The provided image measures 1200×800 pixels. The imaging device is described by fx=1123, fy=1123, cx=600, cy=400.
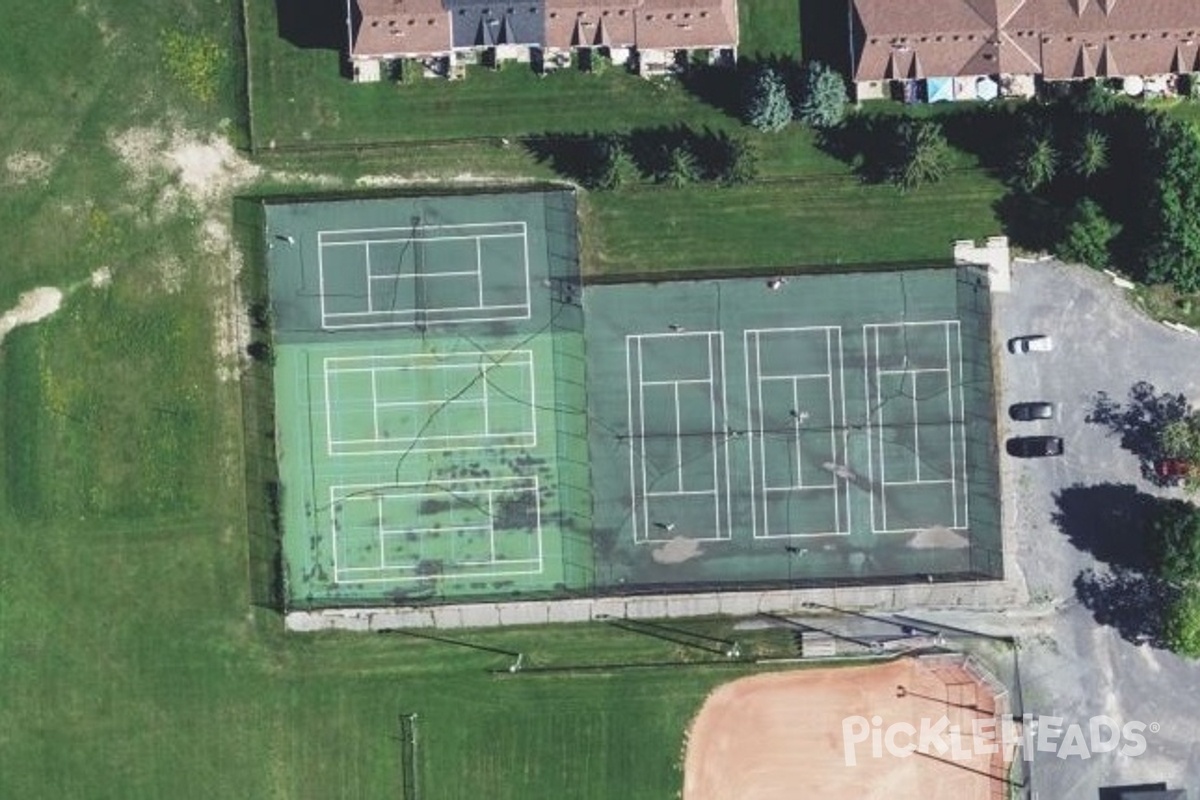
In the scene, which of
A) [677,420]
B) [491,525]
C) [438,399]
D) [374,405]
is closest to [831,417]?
[677,420]

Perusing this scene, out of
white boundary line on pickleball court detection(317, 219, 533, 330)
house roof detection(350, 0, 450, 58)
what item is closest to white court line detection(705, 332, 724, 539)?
white boundary line on pickleball court detection(317, 219, 533, 330)

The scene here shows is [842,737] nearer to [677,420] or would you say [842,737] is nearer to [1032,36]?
[677,420]

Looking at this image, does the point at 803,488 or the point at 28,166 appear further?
the point at 28,166

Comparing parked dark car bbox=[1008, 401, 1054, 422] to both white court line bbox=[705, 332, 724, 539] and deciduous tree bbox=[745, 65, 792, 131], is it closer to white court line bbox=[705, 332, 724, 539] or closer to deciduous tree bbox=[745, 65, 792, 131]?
white court line bbox=[705, 332, 724, 539]

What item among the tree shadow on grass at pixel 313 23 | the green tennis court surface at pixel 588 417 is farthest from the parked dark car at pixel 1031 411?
the tree shadow on grass at pixel 313 23

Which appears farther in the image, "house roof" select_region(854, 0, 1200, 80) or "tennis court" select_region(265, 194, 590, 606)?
"tennis court" select_region(265, 194, 590, 606)

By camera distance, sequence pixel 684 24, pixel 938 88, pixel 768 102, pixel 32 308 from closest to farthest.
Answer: pixel 768 102 < pixel 684 24 < pixel 938 88 < pixel 32 308

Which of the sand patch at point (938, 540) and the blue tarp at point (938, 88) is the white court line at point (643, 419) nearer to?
the sand patch at point (938, 540)
